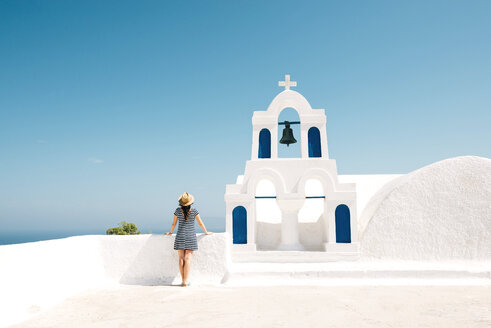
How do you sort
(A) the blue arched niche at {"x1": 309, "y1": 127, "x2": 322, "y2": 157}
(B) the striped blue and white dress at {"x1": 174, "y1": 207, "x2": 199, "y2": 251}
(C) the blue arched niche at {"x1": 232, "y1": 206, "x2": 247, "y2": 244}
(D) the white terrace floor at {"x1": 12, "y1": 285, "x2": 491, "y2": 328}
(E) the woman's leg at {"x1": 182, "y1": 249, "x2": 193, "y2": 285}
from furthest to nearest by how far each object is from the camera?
(A) the blue arched niche at {"x1": 309, "y1": 127, "x2": 322, "y2": 157} → (C) the blue arched niche at {"x1": 232, "y1": 206, "x2": 247, "y2": 244} → (B) the striped blue and white dress at {"x1": 174, "y1": 207, "x2": 199, "y2": 251} → (E) the woman's leg at {"x1": 182, "y1": 249, "x2": 193, "y2": 285} → (D) the white terrace floor at {"x1": 12, "y1": 285, "x2": 491, "y2": 328}

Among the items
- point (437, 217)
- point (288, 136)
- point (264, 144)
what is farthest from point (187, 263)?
point (437, 217)

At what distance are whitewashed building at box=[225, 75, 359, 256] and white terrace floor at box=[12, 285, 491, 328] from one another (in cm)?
317

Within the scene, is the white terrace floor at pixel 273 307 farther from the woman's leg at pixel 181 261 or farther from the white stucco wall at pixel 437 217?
the white stucco wall at pixel 437 217

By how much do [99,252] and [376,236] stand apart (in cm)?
736

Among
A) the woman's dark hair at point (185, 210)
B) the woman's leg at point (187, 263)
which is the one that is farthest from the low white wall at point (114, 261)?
the woman's dark hair at point (185, 210)

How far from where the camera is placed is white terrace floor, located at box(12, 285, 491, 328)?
4.44 metres

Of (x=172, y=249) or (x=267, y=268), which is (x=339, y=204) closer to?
(x=267, y=268)

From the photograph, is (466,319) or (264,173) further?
(264,173)

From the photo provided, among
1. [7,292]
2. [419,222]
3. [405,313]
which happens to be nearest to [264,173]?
[419,222]

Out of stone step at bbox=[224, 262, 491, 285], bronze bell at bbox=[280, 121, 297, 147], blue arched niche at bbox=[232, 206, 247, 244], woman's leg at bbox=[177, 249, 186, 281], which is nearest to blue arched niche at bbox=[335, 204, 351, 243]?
stone step at bbox=[224, 262, 491, 285]

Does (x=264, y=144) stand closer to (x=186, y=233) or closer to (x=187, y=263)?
(x=186, y=233)

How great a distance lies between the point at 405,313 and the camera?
4.82 meters

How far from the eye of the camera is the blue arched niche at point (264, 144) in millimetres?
11070

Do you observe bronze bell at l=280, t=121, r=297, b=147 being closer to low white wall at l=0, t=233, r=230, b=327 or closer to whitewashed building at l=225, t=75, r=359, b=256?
whitewashed building at l=225, t=75, r=359, b=256
